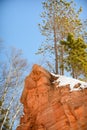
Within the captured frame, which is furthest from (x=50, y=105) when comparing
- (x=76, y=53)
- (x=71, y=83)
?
(x=76, y=53)

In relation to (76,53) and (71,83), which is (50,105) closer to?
(71,83)

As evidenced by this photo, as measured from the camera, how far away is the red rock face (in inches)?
382

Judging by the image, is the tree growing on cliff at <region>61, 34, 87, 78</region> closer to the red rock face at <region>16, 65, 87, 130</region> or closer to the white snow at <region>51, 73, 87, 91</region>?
the red rock face at <region>16, 65, 87, 130</region>

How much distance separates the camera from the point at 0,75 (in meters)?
13.8

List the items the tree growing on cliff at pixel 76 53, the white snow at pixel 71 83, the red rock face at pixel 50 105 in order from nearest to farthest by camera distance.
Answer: the red rock face at pixel 50 105, the white snow at pixel 71 83, the tree growing on cliff at pixel 76 53

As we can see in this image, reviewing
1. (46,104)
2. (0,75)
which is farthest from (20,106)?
(46,104)

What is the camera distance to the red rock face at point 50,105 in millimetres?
9695

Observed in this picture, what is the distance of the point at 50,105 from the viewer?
10.2 metres

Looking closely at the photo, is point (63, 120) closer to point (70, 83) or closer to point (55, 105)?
point (55, 105)

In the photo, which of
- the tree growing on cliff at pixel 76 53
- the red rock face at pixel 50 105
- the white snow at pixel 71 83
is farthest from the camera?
the tree growing on cliff at pixel 76 53

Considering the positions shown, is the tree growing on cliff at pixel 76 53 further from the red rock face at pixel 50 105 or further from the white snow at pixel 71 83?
the white snow at pixel 71 83

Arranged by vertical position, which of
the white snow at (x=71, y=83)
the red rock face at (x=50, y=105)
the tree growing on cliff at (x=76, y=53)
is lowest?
the red rock face at (x=50, y=105)

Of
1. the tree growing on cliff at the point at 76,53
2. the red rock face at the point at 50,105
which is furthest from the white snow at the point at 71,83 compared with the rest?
the tree growing on cliff at the point at 76,53

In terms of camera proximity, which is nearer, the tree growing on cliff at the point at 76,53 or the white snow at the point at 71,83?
the white snow at the point at 71,83
